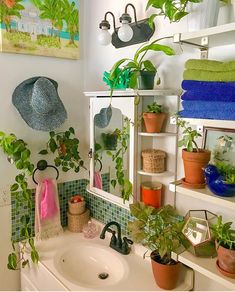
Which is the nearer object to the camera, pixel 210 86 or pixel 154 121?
pixel 210 86

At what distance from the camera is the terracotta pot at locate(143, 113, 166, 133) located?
1.24 m

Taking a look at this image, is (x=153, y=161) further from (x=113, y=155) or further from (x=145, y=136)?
(x=113, y=155)

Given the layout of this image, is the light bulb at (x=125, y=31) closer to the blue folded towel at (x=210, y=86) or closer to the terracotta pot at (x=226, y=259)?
the blue folded towel at (x=210, y=86)

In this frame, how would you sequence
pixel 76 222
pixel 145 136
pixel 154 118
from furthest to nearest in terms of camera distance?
pixel 76 222
pixel 145 136
pixel 154 118

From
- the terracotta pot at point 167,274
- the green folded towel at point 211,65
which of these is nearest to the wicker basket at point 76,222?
the terracotta pot at point 167,274

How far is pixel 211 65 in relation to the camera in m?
0.89

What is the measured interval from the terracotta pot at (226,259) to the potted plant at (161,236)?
0.18 meters

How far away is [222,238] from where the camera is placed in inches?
37.1

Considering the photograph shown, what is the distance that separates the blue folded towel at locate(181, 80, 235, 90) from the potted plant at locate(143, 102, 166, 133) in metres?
0.31

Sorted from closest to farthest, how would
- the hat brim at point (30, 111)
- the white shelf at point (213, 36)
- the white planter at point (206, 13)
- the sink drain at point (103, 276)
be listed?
the white shelf at point (213, 36) → the white planter at point (206, 13) → the sink drain at point (103, 276) → the hat brim at point (30, 111)

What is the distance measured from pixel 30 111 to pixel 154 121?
74 cm

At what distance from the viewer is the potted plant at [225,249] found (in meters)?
0.90

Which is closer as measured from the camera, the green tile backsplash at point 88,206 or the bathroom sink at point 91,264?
the bathroom sink at point 91,264

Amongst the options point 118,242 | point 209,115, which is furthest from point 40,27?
point 118,242
